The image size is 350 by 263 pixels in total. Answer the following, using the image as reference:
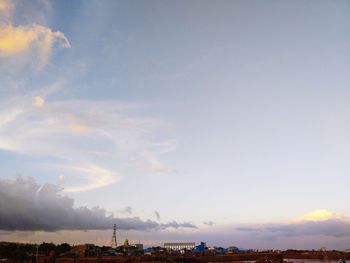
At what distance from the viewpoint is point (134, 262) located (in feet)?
285

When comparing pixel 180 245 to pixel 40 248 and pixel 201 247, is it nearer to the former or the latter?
pixel 201 247

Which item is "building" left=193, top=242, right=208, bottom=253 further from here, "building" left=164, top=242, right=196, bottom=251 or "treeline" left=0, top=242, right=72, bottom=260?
"treeline" left=0, top=242, right=72, bottom=260

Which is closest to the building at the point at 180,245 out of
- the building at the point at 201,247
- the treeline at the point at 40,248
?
the building at the point at 201,247

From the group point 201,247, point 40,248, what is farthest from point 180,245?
point 40,248

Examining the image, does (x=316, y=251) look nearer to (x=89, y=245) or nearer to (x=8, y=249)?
(x=89, y=245)

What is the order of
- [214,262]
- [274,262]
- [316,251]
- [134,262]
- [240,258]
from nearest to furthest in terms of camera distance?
[134,262] → [274,262] → [214,262] → [240,258] → [316,251]

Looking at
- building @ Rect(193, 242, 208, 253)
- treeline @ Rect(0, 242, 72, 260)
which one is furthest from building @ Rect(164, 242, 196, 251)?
treeline @ Rect(0, 242, 72, 260)

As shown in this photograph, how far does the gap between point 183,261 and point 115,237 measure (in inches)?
2368

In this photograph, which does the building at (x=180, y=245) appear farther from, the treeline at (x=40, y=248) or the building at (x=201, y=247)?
the treeline at (x=40, y=248)

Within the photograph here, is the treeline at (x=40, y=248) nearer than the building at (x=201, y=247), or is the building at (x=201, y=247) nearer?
the treeline at (x=40, y=248)

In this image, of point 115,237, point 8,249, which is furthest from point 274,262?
point 8,249

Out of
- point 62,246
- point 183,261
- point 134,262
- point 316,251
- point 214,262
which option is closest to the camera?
point 134,262

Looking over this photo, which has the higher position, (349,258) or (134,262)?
(134,262)

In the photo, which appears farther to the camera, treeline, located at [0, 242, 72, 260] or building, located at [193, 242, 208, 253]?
building, located at [193, 242, 208, 253]
